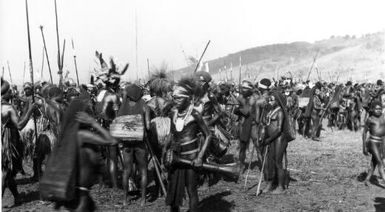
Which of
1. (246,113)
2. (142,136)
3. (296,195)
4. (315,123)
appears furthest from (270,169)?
(315,123)

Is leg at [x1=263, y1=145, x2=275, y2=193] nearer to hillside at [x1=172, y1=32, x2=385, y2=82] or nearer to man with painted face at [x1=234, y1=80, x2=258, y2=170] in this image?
man with painted face at [x1=234, y1=80, x2=258, y2=170]

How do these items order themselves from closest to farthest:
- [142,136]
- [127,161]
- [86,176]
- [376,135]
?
[86,176] < [142,136] < [127,161] < [376,135]

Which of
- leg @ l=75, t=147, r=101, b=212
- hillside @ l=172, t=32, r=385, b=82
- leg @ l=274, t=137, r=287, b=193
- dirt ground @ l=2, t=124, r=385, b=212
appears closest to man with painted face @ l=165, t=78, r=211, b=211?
leg @ l=75, t=147, r=101, b=212

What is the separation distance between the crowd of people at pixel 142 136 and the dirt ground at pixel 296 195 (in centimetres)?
26

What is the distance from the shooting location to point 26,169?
37.4 feet

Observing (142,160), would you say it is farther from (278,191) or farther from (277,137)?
(278,191)

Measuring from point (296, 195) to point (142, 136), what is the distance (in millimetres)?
3156

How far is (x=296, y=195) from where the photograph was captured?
873 cm

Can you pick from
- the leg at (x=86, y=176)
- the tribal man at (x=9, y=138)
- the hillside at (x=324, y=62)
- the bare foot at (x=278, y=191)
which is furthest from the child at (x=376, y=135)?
the hillside at (x=324, y=62)

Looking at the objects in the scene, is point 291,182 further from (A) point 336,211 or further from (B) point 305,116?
(B) point 305,116

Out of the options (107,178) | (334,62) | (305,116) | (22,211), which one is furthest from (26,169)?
(334,62)

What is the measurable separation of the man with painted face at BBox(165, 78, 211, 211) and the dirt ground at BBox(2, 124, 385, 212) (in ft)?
5.31

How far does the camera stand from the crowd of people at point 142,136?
496cm

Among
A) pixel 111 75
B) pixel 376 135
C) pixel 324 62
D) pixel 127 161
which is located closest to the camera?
pixel 127 161
